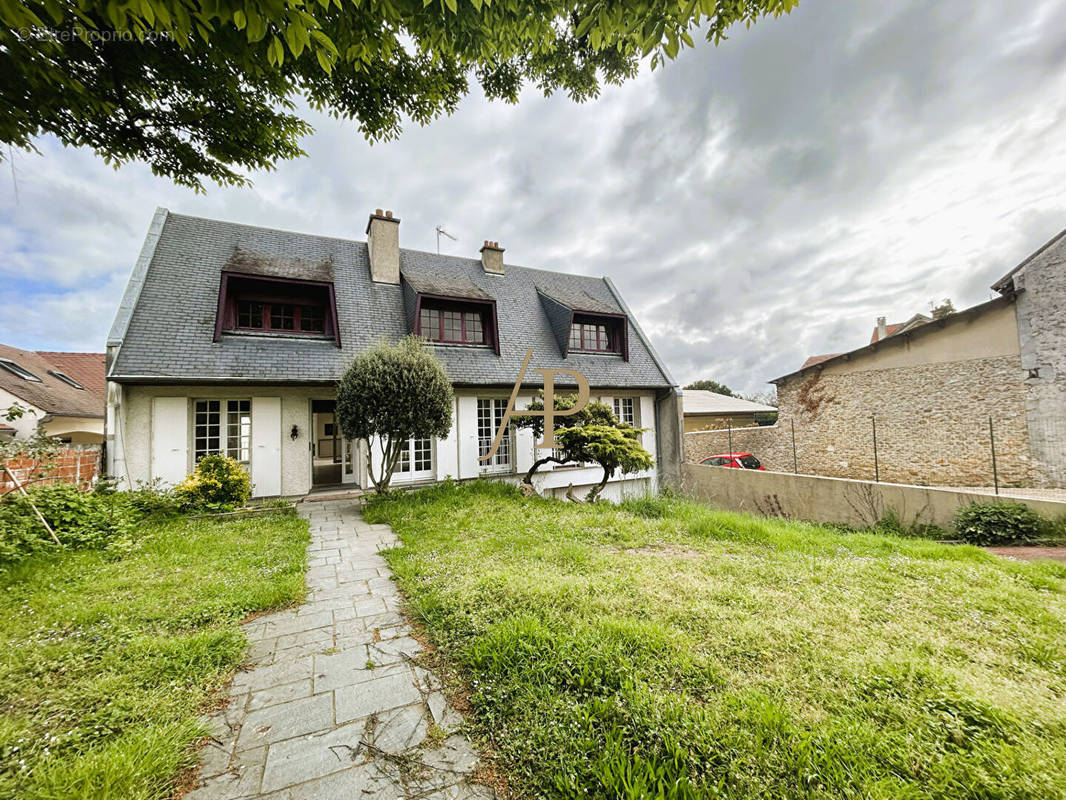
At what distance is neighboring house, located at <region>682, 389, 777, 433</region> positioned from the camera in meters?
20.9

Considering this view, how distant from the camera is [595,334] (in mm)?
13406

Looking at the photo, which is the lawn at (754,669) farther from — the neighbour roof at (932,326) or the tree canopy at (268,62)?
the neighbour roof at (932,326)

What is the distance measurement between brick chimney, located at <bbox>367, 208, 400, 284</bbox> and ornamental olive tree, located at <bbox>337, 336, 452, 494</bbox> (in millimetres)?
4773

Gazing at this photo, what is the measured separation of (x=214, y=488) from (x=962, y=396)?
1790cm

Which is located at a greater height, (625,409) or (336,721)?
(625,409)

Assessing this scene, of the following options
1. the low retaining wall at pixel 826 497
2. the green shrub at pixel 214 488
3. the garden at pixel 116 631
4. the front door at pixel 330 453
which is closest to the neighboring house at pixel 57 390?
the front door at pixel 330 453

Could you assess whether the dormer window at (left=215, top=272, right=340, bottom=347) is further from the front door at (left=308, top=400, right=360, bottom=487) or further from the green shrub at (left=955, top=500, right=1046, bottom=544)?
the green shrub at (left=955, top=500, right=1046, bottom=544)

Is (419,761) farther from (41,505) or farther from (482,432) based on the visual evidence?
(482,432)

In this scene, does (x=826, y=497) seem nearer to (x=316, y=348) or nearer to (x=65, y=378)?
(x=316, y=348)

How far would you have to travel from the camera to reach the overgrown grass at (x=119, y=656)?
1.57 metres

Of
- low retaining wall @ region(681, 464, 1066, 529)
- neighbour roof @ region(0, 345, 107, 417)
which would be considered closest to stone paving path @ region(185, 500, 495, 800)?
low retaining wall @ region(681, 464, 1066, 529)

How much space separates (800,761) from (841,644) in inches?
51.2

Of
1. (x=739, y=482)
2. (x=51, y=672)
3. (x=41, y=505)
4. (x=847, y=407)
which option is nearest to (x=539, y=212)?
(x=739, y=482)

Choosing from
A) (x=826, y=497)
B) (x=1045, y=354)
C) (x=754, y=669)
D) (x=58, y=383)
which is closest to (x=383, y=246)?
(x=754, y=669)
